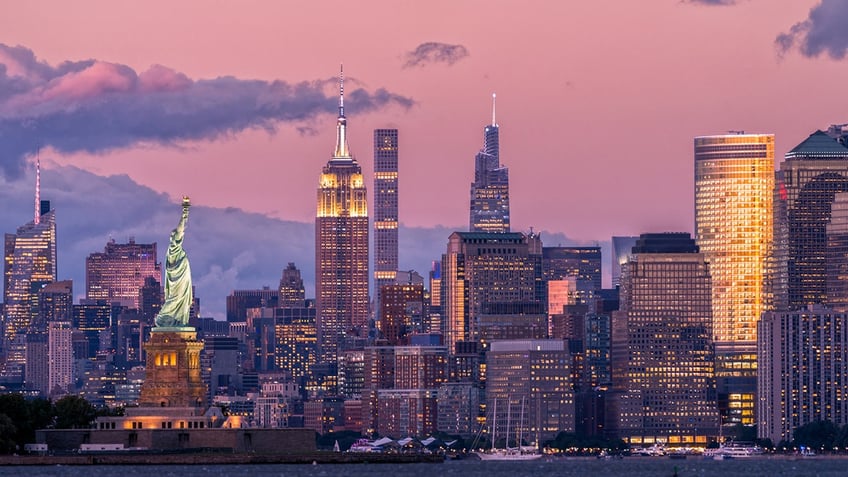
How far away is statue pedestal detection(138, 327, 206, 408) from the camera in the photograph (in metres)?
194

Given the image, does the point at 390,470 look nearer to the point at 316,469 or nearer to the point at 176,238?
the point at 316,469

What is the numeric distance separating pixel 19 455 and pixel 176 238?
2396 cm

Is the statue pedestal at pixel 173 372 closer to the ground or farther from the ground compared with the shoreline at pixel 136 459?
farther from the ground

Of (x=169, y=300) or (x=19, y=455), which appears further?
(x=169, y=300)

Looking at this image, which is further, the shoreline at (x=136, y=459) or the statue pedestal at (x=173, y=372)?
the statue pedestal at (x=173, y=372)

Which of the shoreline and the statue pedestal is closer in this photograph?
the shoreline

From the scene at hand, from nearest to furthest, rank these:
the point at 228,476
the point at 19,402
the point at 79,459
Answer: the point at 228,476 < the point at 79,459 < the point at 19,402

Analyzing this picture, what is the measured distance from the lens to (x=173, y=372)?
195m

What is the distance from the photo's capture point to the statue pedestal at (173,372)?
7618 inches

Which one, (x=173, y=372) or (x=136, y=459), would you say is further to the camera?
(x=173, y=372)

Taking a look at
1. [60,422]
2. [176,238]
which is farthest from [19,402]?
[176,238]

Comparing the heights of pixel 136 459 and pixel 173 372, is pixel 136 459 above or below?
below

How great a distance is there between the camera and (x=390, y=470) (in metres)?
189

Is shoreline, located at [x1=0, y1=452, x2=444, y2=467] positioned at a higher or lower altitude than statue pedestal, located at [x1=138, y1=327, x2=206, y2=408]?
lower
